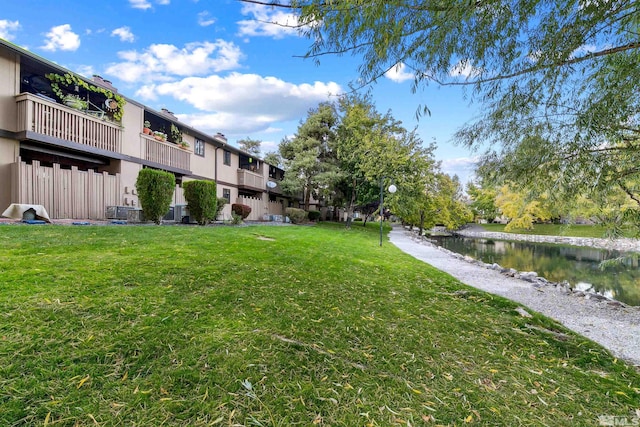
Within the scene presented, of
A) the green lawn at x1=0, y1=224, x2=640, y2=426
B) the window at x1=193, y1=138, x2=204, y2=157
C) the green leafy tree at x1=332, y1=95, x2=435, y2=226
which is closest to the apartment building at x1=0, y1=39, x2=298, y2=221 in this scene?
the window at x1=193, y1=138, x2=204, y2=157

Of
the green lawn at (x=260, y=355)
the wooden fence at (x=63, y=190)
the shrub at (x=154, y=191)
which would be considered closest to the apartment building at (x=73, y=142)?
the wooden fence at (x=63, y=190)

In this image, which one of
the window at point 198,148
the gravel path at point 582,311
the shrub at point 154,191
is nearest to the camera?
the gravel path at point 582,311

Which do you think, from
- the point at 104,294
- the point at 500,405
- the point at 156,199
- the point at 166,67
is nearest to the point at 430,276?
the point at 500,405

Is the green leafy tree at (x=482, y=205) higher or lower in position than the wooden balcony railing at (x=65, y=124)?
lower

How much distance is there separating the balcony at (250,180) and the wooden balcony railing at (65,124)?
27.2 ft

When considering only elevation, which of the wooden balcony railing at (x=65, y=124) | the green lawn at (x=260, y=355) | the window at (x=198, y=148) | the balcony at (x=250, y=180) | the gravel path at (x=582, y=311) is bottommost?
the gravel path at (x=582, y=311)

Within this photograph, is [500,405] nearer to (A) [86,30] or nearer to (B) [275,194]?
(A) [86,30]

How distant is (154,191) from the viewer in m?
8.59

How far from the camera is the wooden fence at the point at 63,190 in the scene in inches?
302

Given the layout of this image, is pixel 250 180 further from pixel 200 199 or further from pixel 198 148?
pixel 200 199

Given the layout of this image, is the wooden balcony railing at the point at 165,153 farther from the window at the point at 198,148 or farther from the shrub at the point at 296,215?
the shrub at the point at 296,215

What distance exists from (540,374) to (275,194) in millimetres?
22323

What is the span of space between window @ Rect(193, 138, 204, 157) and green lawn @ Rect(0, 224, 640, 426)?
39.8 ft

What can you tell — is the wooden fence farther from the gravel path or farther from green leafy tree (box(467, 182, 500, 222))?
green leafy tree (box(467, 182, 500, 222))
